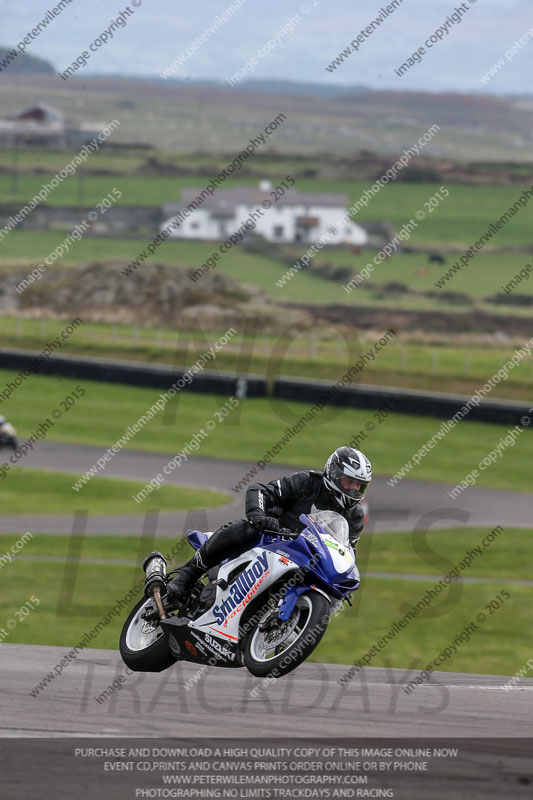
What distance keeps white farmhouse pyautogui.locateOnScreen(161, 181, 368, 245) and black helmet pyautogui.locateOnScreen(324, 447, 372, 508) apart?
80880mm

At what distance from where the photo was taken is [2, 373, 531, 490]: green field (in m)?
29.2

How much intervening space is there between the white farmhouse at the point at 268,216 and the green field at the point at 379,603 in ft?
227

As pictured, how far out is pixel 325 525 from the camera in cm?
812

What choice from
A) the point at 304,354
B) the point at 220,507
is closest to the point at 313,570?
the point at 220,507

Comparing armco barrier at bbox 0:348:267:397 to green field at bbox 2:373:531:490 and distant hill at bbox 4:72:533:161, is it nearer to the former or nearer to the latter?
green field at bbox 2:373:531:490

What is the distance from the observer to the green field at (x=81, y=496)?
75.9 ft

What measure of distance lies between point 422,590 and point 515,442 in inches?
583

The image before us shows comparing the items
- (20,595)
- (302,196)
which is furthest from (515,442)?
(302,196)

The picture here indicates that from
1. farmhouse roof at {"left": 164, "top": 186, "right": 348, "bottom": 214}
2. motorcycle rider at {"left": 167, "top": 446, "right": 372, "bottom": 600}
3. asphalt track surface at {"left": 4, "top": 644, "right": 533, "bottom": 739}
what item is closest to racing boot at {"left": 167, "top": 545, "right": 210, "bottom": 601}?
motorcycle rider at {"left": 167, "top": 446, "right": 372, "bottom": 600}

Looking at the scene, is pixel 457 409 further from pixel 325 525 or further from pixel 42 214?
pixel 42 214

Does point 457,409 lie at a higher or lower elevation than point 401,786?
lower

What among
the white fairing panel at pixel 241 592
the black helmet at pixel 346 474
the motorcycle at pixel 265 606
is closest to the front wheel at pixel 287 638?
the motorcycle at pixel 265 606

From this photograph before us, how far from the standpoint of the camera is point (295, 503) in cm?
857

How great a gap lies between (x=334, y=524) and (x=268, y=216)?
9298 cm
